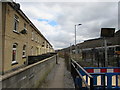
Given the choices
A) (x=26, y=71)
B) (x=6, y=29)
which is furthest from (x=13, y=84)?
(x=6, y=29)

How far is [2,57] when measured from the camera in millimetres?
8688

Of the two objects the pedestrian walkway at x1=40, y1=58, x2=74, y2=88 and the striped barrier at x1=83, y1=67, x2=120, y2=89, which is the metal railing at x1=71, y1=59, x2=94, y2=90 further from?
the pedestrian walkway at x1=40, y1=58, x2=74, y2=88

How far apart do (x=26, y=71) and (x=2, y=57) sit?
508cm

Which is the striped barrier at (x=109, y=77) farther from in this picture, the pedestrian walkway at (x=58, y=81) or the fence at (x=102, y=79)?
the pedestrian walkway at (x=58, y=81)

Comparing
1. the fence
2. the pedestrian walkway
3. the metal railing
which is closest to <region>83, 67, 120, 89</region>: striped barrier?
the fence

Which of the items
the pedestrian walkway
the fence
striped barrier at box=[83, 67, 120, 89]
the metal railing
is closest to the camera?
the metal railing

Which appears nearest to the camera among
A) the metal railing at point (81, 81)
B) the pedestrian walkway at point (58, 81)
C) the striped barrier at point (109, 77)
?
the metal railing at point (81, 81)

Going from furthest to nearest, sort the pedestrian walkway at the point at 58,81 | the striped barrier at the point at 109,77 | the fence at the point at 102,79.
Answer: the pedestrian walkway at the point at 58,81 → the striped barrier at the point at 109,77 → the fence at the point at 102,79

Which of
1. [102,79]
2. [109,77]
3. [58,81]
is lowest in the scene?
[58,81]

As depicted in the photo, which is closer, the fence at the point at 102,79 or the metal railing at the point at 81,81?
the metal railing at the point at 81,81

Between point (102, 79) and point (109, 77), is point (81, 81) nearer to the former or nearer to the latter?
point (102, 79)

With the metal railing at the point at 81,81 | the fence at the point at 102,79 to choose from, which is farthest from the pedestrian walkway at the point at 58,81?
the metal railing at the point at 81,81

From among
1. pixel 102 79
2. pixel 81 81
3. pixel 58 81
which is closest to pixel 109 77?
pixel 102 79

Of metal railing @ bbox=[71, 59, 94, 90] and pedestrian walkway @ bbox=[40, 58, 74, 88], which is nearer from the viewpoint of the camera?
metal railing @ bbox=[71, 59, 94, 90]
